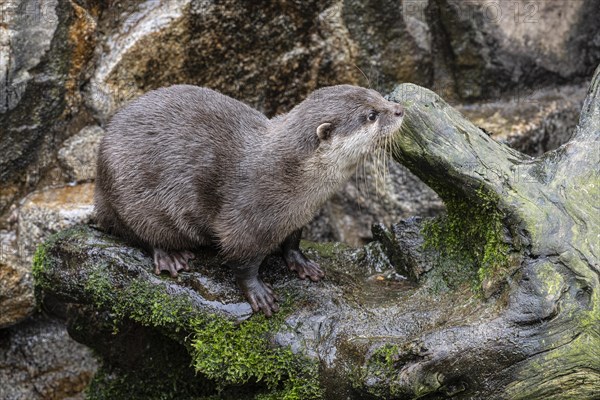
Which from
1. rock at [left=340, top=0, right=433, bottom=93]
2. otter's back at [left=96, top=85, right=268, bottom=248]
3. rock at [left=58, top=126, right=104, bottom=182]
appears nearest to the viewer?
otter's back at [left=96, top=85, right=268, bottom=248]

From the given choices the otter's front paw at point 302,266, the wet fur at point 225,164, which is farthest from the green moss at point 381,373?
the wet fur at point 225,164

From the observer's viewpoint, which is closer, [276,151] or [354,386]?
[354,386]

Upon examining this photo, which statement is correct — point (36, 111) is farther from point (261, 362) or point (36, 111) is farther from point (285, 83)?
point (261, 362)

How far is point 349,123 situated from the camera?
3973mm

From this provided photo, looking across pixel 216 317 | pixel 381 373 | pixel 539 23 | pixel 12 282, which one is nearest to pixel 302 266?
pixel 216 317

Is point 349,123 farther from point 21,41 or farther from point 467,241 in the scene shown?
point 21,41

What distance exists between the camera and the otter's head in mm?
3941

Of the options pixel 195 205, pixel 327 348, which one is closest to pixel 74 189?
pixel 195 205

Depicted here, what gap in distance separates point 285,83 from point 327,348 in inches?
94.3

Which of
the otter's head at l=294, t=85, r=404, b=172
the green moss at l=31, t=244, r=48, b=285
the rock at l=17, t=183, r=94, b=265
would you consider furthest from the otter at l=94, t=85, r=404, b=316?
the rock at l=17, t=183, r=94, b=265

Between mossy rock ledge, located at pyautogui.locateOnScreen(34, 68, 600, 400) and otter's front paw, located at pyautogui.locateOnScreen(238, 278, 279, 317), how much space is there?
6cm

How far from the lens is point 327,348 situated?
3852 mm

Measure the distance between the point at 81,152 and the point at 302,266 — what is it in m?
1.93

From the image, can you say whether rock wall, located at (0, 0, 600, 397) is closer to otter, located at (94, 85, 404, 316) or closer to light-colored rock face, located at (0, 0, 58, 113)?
light-colored rock face, located at (0, 0, 58, 113)
